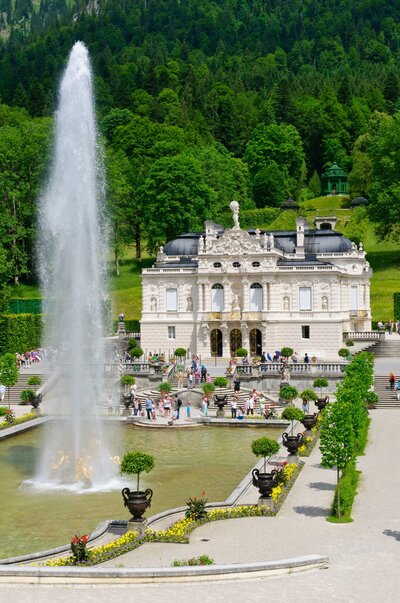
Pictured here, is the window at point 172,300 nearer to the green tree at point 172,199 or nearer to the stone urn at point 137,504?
the green tree at point 172,199

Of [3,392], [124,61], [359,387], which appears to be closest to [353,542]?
[359,387]

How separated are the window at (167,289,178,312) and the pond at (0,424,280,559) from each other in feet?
78.5

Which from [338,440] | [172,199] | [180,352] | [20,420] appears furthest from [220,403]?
[172,199]

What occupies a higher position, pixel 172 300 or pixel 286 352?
pixel 172 300

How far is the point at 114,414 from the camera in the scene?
168 feet

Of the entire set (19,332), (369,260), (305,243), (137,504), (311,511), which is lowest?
(311,511)

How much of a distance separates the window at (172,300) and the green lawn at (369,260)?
35.4ft

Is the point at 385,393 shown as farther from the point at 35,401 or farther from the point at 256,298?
the point at 35,401

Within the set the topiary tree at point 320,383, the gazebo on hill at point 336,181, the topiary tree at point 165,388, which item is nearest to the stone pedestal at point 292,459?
the topiary tree at point 320,383

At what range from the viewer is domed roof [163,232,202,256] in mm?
76312

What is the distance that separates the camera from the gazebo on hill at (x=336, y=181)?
130 meters

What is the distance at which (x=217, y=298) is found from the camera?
69750 mm

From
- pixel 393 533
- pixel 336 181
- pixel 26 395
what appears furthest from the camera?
pixel 336 181

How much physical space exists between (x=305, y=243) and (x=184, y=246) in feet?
35.1
